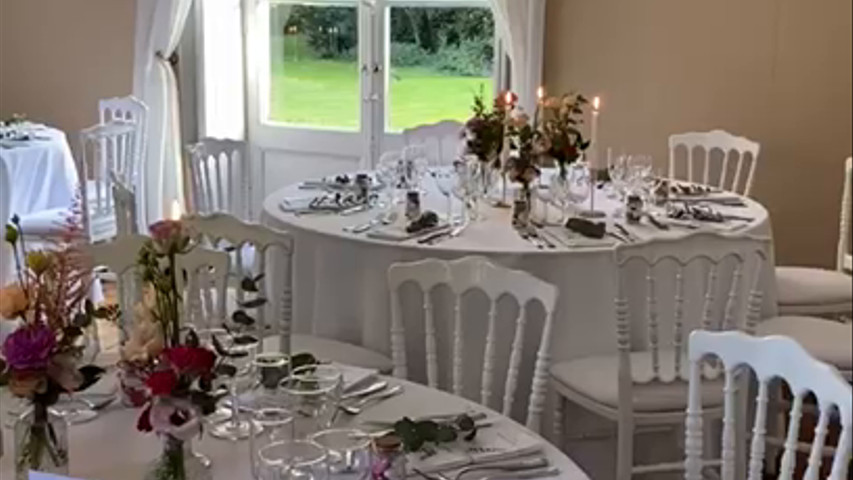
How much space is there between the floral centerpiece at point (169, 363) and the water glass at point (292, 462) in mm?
106

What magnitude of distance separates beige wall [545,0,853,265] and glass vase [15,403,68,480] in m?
2.06

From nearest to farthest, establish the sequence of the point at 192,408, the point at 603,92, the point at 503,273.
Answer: the point at 192,408, the point at 503,273, the point at 603,92

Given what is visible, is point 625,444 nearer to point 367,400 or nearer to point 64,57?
point 367,400

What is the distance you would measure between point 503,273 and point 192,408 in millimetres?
1007

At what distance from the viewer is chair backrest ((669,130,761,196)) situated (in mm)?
4086

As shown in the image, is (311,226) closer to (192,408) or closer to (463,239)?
(463,239)

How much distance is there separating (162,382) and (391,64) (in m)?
3.96

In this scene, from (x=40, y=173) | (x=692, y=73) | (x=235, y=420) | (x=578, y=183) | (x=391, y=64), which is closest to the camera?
(x=235, y=420)

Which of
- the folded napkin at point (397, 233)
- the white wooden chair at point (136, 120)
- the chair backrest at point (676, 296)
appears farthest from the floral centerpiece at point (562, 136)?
the white wooden chair at point (136, 120)

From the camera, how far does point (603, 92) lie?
15.3ft

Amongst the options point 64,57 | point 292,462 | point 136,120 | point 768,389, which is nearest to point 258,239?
point 292,462

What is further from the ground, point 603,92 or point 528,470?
point 603,92

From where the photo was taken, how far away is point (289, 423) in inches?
68.7

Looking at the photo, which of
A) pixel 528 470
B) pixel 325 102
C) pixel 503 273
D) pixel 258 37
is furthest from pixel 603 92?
pixel 528 470
